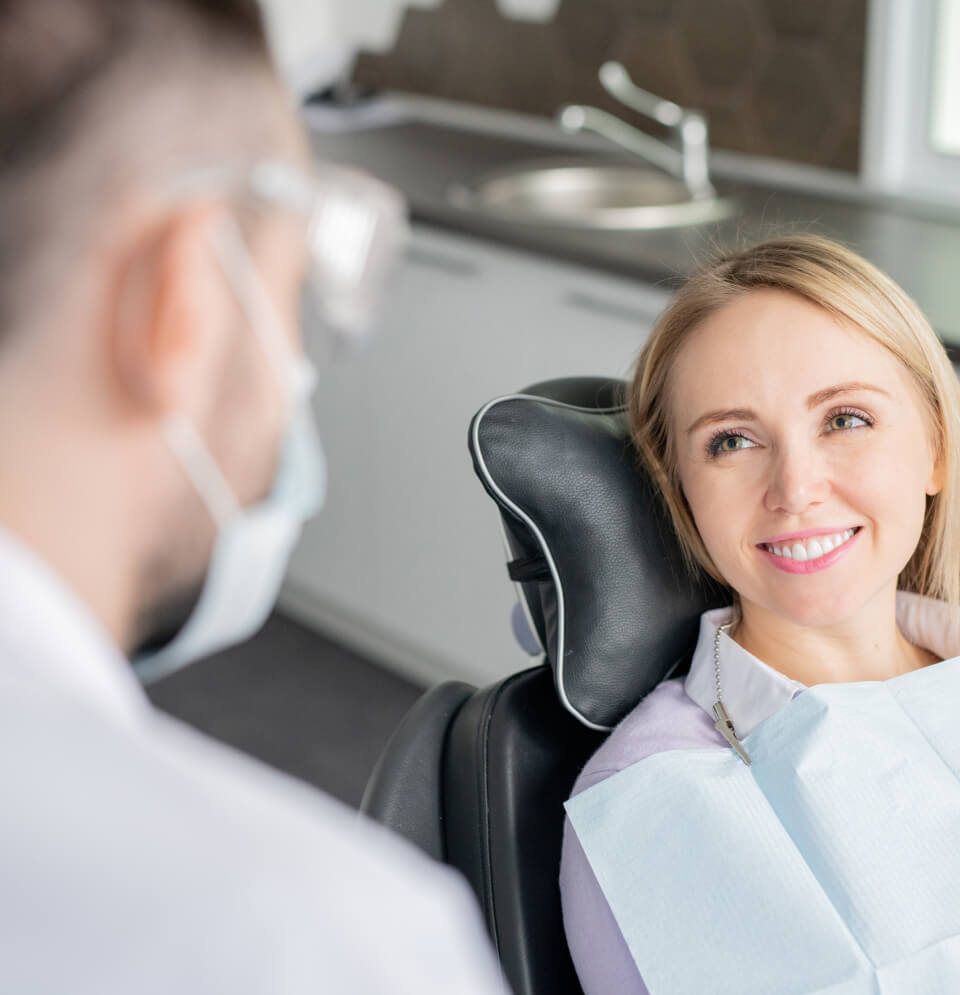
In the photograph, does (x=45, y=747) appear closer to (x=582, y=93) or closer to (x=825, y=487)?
(x=825, y=487)

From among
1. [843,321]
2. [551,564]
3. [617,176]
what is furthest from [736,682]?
[617,176]

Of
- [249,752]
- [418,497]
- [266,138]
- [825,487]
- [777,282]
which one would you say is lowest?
[249,752]

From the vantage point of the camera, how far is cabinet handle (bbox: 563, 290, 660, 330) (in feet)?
7.11

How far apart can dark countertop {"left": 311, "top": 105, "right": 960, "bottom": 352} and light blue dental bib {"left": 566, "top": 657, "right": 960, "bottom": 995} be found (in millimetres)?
691

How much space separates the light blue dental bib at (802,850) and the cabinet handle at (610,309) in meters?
1.07

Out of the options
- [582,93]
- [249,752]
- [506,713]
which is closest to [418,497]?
[249,752]

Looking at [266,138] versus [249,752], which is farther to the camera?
[249,752]

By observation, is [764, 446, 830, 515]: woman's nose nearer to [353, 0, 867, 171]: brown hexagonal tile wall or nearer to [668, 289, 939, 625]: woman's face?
[668, 289, 939, 625]: woman's face

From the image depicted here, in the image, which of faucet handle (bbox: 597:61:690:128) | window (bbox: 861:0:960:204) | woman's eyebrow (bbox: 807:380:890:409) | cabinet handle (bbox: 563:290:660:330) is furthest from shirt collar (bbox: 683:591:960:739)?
faucet handle (bbox: 597:61:690:128)

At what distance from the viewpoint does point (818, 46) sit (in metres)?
2.57

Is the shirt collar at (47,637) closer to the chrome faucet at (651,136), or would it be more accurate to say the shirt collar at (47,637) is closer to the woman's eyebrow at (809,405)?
the woman's eyebrow at (809,405)

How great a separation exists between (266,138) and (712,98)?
2.31 meters

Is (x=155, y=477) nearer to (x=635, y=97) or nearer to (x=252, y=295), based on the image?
(x=252, y=295)

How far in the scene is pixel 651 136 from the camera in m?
2.93
